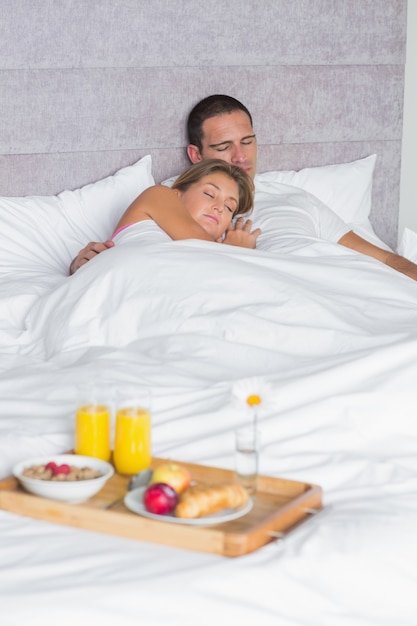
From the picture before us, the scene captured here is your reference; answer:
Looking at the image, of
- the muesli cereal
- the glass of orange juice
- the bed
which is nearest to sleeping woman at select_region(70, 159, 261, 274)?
the bed

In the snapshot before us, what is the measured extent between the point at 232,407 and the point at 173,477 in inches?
11.4

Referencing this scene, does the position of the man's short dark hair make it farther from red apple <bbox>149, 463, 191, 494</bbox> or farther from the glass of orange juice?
red apple <bbox>149, 463, 191, 494</bbox>

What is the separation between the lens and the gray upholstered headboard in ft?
9.35

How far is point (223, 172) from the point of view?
8.98 feet

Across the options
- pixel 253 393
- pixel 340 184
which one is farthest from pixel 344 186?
pixel 253 393

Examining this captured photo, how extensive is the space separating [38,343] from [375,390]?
918 millimetres

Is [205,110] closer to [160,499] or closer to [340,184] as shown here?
[340,184]

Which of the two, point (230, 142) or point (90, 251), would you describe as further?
point (230, 142)

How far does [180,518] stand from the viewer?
4.02 feet

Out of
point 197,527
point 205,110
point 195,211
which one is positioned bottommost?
point 197,527

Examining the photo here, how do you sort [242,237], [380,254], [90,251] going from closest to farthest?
[90,251], [242,237], [380,254]

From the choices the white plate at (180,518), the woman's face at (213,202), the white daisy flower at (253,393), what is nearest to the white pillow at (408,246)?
the woman's face at (213,202)

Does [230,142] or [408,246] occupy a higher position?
[230,142]

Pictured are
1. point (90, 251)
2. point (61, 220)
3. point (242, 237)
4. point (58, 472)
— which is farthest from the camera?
point (61, 220)
